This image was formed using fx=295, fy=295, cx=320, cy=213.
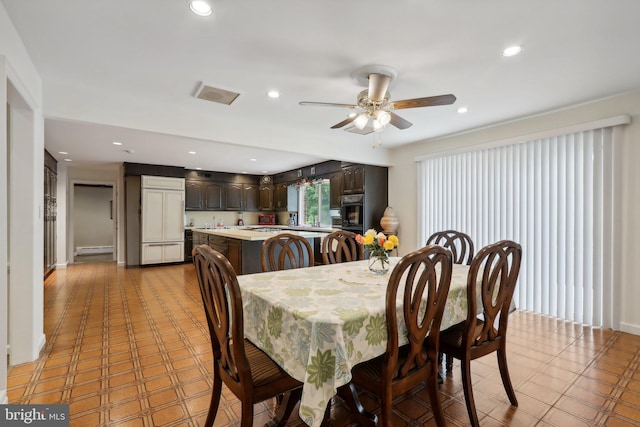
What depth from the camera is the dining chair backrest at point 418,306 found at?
4.24 feet

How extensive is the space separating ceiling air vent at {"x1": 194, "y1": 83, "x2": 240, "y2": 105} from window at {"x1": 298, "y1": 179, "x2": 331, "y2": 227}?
3900 mm

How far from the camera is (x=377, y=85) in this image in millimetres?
2402

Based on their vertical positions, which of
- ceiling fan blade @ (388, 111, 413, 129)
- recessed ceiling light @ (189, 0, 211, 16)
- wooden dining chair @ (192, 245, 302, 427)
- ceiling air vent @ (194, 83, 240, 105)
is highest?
recessed ceiling light @ (189, 0, 211, 16)

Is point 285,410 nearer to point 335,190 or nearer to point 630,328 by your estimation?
point 630,328

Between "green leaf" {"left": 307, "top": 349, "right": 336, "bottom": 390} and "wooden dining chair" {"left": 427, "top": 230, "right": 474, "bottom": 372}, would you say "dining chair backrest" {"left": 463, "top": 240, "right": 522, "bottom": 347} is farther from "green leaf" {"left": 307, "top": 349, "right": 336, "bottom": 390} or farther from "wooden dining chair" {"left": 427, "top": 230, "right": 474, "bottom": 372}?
"green leaf" {"left": 307, "top": 349, "right": 336, "bottom": 390}

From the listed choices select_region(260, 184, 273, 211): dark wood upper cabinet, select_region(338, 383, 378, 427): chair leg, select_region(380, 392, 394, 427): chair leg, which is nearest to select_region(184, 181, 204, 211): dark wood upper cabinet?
select_region(260, 184, 273, 211): dark wood upper cabinet

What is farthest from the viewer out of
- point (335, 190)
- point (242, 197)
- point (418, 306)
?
point (242, 197)

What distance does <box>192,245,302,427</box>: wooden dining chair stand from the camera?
123cm

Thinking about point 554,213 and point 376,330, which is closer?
point 376,330

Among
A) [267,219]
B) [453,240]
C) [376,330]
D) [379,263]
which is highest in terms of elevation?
[267,219]

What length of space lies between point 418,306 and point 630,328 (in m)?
3.10

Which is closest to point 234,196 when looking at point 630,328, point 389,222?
point 389,222

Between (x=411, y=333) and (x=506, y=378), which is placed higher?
(x=411, y=333)

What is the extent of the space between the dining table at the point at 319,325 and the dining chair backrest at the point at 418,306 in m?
0.06
